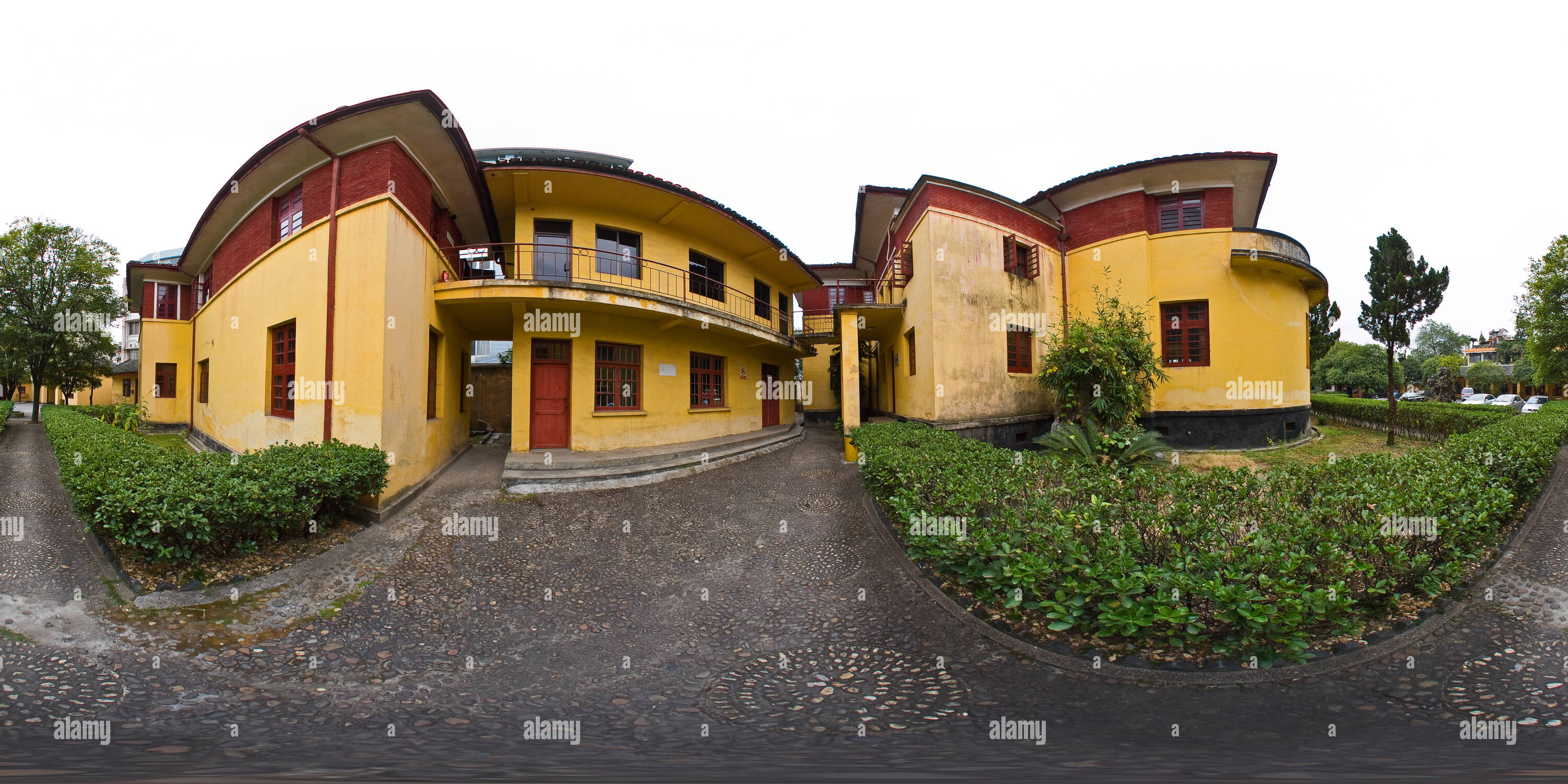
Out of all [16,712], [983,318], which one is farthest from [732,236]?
[16,712]

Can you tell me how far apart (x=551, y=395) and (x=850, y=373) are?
677 centimetres

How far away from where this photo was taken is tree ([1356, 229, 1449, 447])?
13.4 metres

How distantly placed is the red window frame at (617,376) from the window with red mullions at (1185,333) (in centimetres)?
1355

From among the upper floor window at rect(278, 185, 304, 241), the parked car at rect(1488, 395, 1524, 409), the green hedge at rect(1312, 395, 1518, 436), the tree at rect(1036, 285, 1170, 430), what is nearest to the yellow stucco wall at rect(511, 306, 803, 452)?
the upper floor window at rect(278, 185, 304, 241)

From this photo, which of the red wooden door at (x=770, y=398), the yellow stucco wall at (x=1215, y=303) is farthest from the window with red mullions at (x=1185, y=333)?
the red wooden door at (x=770, y=398)

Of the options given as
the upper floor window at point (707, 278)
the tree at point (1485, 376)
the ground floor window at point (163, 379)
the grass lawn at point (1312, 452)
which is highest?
the upper floor window at point (707, 278)

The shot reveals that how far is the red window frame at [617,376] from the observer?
442 inches

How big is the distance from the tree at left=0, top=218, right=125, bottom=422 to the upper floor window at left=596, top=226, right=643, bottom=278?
22.0 m

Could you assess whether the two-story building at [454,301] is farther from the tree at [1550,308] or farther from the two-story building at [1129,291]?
the tree at [1550,308]

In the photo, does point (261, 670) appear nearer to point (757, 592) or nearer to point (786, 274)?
point (757, 592)

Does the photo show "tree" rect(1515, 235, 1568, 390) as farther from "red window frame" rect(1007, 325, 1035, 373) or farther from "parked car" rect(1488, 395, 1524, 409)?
"red window frame" rect(1007, 325, 1035, 373)

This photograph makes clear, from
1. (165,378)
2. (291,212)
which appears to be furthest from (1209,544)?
(165,378)

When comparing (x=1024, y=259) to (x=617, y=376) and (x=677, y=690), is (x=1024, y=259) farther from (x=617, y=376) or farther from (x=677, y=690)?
(x=677, y=690)

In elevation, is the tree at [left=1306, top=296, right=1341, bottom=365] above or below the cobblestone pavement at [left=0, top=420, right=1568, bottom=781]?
above
